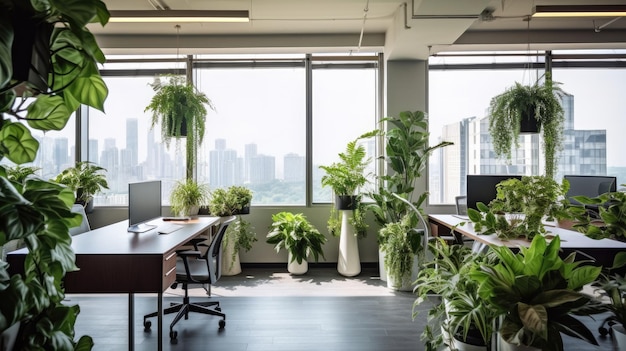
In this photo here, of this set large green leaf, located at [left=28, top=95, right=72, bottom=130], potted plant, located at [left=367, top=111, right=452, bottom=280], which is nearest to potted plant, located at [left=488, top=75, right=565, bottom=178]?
potted plant, located at [left=367, top=111, right=452, bottom=280]

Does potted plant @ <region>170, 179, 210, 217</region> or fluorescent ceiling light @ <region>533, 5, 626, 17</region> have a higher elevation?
fluorescent ceiling light @ <region>533, 5, 626, 17</region>

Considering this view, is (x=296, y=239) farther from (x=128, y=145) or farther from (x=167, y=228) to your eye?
(x=128, y=145)

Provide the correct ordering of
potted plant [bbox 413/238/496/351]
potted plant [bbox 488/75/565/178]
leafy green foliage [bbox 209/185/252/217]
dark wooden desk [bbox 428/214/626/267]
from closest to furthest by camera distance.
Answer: potted plant [bbox 413/238/496/351] < dark wooden desk [bbox 428/214/626/267] < potted plant [bbox 488/75/565/178] < leafy green foliage [bbox 209/185/252/217]

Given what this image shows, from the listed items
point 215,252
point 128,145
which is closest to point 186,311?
point 215,252

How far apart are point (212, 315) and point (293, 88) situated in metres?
3.32

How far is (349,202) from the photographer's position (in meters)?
4.75

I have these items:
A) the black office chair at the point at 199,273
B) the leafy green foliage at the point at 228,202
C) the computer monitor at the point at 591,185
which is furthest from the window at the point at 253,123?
the computer monitor at the point at 591,185

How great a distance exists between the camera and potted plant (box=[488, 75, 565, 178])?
427 cm

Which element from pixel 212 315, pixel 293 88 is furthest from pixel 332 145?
pixel 212 315

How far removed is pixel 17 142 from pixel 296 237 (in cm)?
368

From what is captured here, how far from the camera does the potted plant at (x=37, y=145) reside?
105 centimetres

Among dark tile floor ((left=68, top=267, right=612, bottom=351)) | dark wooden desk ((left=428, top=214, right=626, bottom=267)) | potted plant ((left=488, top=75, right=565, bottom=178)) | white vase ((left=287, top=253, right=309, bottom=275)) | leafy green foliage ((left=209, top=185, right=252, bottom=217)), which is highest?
potted plant ((left=488, top=75, right=565, bottom=178))

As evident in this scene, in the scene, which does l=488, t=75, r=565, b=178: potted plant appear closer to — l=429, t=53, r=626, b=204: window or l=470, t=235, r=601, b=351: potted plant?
l=429, t=53, r=626, b=204: window

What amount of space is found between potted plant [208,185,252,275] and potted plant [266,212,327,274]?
363mm
